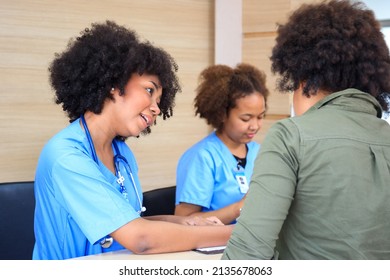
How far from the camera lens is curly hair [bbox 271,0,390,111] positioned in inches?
60.1

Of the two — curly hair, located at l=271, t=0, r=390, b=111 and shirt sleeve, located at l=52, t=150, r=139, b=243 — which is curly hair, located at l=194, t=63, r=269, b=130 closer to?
shirt sleeve, located at l=52, t=150, r=139, b=243

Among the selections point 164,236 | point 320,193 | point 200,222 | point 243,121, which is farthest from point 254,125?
point 320,193

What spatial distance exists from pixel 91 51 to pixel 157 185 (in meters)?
1.92

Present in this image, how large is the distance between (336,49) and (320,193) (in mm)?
400

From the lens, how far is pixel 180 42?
4.11m

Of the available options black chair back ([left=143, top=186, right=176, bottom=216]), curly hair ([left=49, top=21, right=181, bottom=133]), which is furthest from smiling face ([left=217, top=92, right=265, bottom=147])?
curly hair ([left=49, top=21, right=181, bottom=133])

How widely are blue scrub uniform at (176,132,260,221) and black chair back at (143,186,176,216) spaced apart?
6 centimetres

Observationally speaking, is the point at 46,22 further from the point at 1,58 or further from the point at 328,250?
the point at 328,250

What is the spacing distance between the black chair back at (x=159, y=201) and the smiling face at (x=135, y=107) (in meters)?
0.80

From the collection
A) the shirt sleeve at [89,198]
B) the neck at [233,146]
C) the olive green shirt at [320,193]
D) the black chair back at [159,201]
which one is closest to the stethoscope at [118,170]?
the shirt sleeve at [89,198]

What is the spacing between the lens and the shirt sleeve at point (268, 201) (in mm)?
1350
